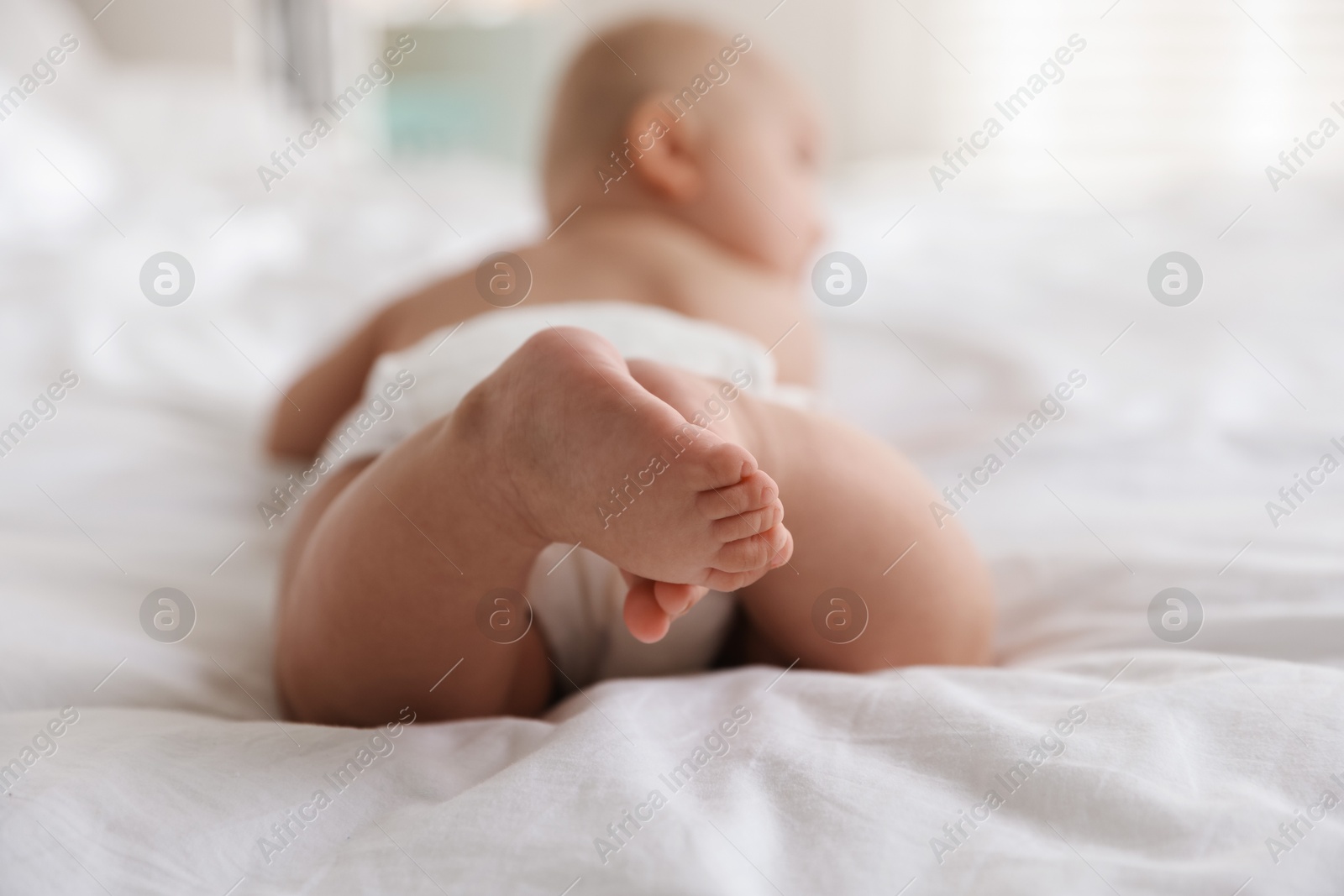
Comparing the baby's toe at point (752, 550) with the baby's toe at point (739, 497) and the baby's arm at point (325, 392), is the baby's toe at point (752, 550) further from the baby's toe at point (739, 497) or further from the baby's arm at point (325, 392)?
the baby's arm at point (325, 392)

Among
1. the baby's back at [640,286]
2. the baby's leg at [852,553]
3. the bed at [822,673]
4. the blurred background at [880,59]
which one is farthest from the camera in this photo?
the blurred background at [880,59]

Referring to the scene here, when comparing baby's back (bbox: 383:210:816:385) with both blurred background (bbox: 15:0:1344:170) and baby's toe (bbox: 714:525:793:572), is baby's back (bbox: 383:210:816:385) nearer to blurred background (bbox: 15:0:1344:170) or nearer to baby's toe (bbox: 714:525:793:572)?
baby's toe (bbox: 714:525:793:572)

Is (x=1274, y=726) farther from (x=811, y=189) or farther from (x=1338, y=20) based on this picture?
(x=1338, y=20)

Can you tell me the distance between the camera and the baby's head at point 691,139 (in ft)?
3.51

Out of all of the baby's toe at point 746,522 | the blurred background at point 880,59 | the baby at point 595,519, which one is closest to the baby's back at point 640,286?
the baby at point 595,519

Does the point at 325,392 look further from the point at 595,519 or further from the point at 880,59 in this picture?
the point at 880,59

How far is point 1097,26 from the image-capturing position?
3.89 meters

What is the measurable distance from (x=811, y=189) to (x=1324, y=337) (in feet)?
1.98

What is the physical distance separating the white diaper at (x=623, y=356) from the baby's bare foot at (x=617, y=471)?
0.08m

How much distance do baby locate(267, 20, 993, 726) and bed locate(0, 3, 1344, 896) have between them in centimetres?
4

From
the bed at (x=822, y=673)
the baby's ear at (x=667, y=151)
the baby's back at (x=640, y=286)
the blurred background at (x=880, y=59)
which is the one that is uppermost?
the blurred background at (x=880, y=59)

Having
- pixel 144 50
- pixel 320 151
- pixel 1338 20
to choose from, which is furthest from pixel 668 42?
pixel 1338 20

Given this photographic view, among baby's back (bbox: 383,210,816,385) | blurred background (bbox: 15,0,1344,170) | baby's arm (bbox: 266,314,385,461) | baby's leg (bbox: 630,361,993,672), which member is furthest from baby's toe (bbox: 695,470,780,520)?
blurred background (bbox: 15,0,1344,170)

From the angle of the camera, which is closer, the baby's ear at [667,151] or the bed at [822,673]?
the bed at [822,673]
